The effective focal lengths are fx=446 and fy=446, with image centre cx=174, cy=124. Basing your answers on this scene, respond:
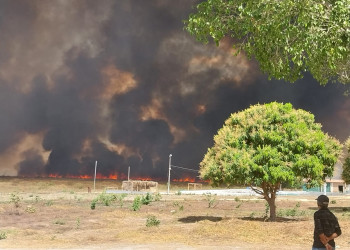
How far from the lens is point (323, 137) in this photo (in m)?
26.9

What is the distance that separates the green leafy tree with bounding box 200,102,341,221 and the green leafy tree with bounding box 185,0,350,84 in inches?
364

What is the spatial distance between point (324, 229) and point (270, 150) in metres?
16.7

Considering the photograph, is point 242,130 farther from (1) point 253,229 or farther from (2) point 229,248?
(2) point 229,248

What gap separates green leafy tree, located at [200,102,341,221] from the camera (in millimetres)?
25203

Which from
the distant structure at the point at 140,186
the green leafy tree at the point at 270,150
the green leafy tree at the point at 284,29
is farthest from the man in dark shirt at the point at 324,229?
the distant structure at the point at 140,186

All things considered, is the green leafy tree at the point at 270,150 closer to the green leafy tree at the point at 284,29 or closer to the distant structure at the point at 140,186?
Result: the green leafy tree at the point at 284,29

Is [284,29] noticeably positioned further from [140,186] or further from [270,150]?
[140,186]

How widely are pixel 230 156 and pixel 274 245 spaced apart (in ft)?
25.7

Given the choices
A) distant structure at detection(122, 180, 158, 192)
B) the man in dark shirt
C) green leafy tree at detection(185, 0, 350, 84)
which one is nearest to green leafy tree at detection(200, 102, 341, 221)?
green leafy tree at detection(185, 0, 350, 84)

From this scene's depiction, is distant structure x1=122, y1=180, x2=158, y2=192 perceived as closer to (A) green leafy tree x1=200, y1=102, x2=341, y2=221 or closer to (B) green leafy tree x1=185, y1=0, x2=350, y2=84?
(A) green leafy tree x1=200, y1=102, x2=341, y2=221

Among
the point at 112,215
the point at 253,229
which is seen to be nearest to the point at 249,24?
the point at 253,229

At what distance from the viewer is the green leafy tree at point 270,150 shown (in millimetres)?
25203

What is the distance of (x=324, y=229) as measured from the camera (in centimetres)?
873

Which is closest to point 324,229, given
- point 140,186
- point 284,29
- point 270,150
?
point 284,29
